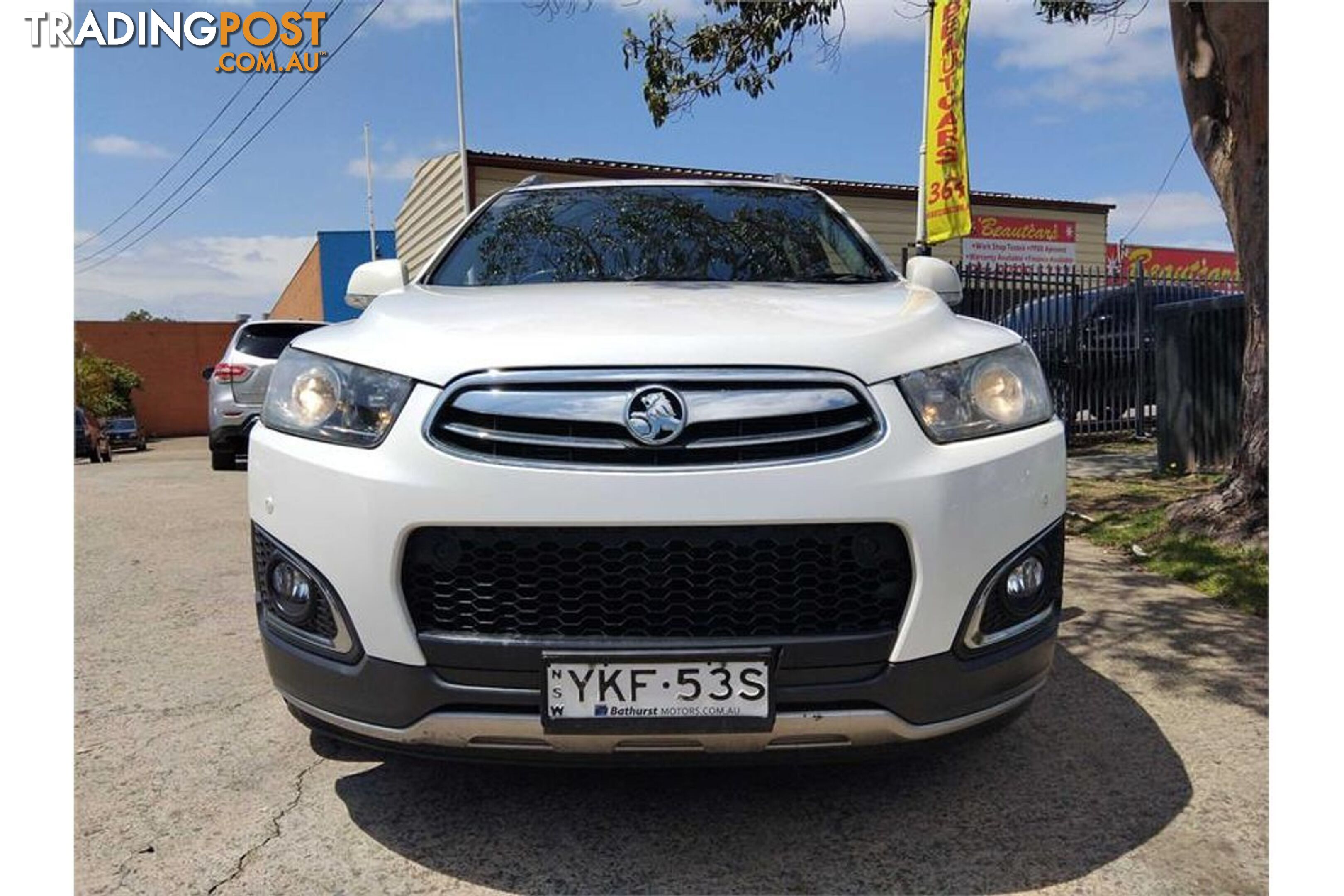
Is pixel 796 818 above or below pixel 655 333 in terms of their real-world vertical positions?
below

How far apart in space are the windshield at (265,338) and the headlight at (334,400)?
8648 millimetres

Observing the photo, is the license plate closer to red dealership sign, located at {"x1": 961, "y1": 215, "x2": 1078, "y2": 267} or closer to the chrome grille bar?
the chrome grille bar

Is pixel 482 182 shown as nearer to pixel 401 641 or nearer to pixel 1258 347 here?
pixel 1258 347

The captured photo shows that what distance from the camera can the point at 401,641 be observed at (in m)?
2.04

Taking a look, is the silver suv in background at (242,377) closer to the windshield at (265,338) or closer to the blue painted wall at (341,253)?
the windshield at (265,338)

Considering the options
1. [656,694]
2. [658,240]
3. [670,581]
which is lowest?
[656,694]

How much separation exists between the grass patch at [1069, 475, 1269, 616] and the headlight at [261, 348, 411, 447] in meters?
3.87

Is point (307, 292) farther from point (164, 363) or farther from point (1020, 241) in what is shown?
point (1020, 241)

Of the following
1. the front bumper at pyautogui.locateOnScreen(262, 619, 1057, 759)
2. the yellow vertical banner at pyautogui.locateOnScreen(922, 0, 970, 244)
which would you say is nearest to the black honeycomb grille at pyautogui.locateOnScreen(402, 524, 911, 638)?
the front bumper at pyautogui.locateOnScreen(262, 619, 1057, 759)

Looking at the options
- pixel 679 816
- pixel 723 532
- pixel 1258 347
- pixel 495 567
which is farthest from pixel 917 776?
pixel 1258 347

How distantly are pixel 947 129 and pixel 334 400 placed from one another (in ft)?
24.0

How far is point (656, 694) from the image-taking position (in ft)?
6.53

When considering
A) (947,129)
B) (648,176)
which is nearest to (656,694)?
(947,129)

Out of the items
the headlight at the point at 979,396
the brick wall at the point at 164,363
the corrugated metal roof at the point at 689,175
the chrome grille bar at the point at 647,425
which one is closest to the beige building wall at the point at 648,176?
the corrugated metal roof at the point at 689,175
